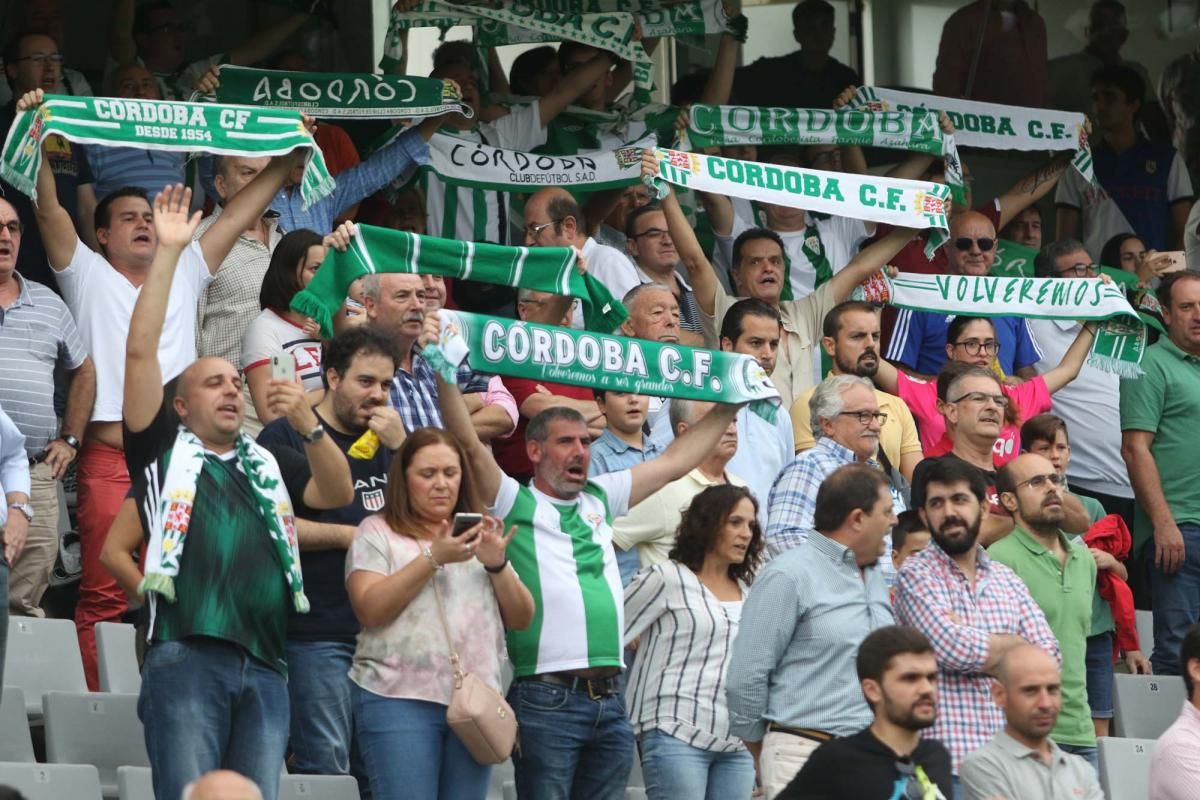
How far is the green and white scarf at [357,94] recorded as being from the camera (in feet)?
34.1

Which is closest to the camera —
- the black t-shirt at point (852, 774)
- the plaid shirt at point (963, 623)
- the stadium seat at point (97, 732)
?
the black t-shirt at point (852, 774)

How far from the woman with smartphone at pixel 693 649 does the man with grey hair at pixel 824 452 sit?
1.00 feet

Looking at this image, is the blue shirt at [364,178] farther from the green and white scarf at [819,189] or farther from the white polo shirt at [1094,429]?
the white polo shirt at [1094,429]

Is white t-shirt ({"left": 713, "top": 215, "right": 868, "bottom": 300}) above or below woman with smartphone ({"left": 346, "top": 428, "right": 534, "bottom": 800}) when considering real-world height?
above

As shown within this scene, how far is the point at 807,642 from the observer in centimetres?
716

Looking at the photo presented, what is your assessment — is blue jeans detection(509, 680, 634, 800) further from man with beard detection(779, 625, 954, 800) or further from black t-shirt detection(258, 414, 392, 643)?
man with beard detection(779, 625, 954, 800)

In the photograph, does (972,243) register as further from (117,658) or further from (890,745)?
(890,745)

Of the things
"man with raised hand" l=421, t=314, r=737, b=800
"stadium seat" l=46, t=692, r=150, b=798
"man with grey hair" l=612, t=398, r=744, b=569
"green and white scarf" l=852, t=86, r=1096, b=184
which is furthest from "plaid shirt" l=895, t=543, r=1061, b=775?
"green and white scarf" l=852, t=86, r=1096, b=184

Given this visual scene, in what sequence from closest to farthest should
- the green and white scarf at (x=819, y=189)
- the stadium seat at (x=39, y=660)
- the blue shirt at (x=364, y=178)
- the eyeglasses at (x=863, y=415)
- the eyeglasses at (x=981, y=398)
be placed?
the stadium seat at (x=39, y=660)
the eyeglasses at (x=863, y=415)
the eyeglasses at (x=981, y=398)
the green and white scarf at (x=819, y=189)
the blue shirt at (x=364, y=178)

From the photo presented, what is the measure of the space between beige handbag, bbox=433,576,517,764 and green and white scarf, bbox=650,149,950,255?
3.38 m

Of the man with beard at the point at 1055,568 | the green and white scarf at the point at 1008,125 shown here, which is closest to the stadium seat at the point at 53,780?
the man with beard at the point at 1055,568

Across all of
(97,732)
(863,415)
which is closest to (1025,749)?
(863,415)

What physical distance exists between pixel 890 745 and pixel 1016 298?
4.57m

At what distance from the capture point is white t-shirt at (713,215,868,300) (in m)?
11.2
